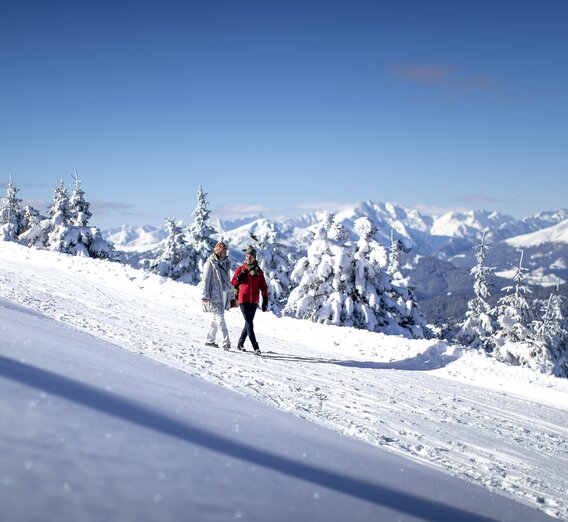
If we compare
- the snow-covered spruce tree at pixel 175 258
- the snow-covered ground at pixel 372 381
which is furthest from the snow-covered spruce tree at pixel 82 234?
the snow-covered ground at pixel 372 381

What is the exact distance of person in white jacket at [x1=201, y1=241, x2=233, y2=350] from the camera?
30.7 ft

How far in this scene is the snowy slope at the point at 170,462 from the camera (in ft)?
6.35

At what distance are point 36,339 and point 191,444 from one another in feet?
9.07

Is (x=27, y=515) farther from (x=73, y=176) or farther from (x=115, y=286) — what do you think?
(x=73, y=176)

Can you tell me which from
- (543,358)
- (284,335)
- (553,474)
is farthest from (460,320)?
(553,474)

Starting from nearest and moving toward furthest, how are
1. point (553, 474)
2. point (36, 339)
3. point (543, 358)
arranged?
point (36, 339)
point (553, 474)
point (543, 358)

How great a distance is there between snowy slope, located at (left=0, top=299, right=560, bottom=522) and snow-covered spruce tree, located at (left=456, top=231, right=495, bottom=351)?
3419cm

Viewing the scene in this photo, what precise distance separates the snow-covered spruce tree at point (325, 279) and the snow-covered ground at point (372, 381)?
7961mm

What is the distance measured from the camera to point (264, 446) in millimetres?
3262

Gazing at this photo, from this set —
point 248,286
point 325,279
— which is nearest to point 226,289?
point 248,286

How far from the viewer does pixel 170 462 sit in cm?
241

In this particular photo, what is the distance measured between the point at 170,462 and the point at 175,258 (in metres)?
35.8

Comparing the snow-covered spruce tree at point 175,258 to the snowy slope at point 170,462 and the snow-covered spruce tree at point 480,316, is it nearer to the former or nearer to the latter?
the snow-covered spruce tree at point 480,316

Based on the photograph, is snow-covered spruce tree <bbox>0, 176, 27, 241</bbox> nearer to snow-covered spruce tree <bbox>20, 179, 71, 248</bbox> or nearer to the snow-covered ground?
snow-covered spruce tree <bbox>20, 179, 71, 248</bbox>
